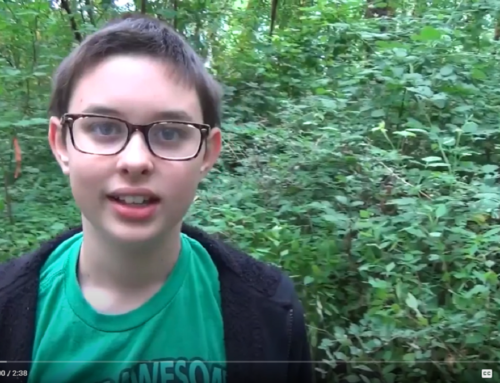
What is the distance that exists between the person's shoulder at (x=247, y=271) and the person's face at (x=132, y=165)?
145 millimetres

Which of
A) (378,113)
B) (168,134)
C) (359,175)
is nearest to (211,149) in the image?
(168,134)

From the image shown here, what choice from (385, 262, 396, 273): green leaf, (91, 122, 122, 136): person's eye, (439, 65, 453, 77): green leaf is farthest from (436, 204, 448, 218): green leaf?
(91, 122, 122, 136): person's eye

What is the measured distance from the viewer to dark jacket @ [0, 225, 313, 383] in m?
0.81

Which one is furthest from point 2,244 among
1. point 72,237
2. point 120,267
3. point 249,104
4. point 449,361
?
point 249,104

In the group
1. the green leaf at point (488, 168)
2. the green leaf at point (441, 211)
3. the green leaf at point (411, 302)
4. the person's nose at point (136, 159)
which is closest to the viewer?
the person's nose at point (136, 159)

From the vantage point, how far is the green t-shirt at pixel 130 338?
2.58 feet

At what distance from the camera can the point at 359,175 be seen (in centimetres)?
179

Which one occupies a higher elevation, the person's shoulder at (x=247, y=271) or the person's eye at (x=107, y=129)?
the person's eye at (x=107, y=129)

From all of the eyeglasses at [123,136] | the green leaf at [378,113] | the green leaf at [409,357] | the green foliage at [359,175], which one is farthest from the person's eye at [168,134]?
the green leaf at [378,113]

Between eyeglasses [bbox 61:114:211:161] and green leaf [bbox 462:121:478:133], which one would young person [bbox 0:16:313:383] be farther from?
green leaf [bbox 462:121:478:133]

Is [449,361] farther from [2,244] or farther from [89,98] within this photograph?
[2,244]

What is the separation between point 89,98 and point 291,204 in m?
1.03
